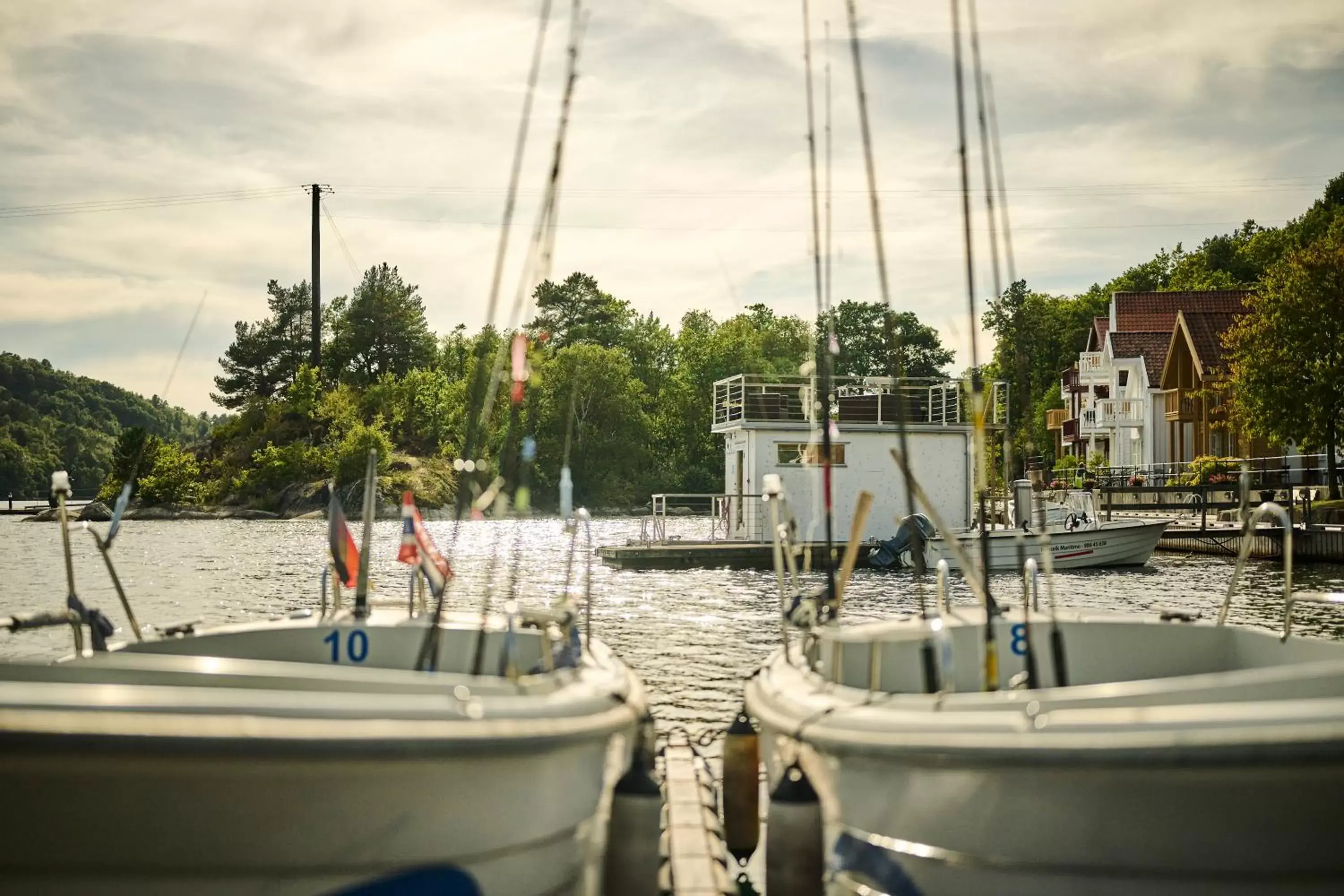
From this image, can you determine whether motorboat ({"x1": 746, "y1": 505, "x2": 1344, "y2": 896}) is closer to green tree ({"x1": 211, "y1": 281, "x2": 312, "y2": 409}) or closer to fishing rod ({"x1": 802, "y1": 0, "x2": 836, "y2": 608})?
fishing rod ({"x1": 802, "y1": 0, "x2": 836, "y2": 608})

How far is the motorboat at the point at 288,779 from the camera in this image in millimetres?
4863

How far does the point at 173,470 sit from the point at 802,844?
90.2 m

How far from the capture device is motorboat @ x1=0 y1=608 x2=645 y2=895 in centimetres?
486

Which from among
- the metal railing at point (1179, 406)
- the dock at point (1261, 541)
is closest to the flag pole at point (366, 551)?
the dock at point (1261, 541)

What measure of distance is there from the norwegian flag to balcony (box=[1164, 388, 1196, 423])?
62960mm

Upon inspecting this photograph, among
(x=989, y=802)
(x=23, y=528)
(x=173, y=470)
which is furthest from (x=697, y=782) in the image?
(x=173, y=470)

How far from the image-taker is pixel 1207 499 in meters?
47.8

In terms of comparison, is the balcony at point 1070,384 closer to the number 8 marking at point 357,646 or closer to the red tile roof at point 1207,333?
the red tile roof at point 1207,333

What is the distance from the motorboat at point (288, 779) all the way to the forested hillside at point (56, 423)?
11652 cm

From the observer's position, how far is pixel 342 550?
327 inches

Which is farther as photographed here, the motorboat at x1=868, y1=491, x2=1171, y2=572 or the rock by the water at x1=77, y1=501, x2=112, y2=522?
the rock by the water at x1=77, y1=501, x2=112, y2=522

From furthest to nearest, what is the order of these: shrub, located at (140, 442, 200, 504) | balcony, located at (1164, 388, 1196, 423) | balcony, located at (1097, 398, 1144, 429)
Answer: shrub, located at (140, 442, 200, 504)
balcony, located at (1097, 398, 1144, 429)
balcony, located at (1164, 388, 1196, 423)

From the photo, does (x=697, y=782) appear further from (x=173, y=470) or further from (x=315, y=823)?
(x=173, y=470)

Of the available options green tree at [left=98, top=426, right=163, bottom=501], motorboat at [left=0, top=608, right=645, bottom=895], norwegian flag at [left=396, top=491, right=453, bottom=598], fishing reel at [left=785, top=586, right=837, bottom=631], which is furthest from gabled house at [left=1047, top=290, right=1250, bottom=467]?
motorboat at [left=0, top=608, right=645, bottom=895]
